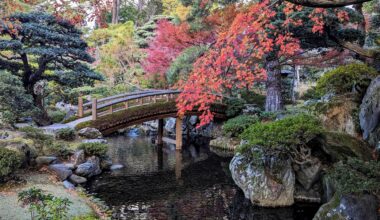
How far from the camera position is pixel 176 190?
12430 millimetres

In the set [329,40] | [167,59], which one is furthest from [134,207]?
[167,59]

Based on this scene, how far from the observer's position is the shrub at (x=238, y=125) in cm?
1991

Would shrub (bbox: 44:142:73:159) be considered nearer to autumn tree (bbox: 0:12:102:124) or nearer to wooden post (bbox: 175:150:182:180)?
wooden post (bbox: 175:150:182:180)

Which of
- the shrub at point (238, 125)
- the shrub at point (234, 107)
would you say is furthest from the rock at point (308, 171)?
the shrub at point (234, 107)

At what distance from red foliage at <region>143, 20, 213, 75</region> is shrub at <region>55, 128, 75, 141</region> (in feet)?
28.2

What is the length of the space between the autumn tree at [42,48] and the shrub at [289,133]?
32.6 feet

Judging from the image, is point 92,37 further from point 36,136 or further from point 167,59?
point 36,136

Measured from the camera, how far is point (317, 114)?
11320 mm

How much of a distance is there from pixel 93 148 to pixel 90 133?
1717mm

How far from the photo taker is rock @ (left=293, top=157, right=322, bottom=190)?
1051cm

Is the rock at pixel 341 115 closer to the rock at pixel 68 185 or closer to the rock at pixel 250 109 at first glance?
the rock at pixel 68 185

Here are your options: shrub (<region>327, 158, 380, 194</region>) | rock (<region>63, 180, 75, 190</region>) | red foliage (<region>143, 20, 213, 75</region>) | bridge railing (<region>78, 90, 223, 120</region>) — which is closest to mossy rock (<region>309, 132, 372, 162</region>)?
shrub (<region>327, 158, 380, 194</region>)

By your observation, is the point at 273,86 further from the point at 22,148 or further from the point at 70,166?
the point at 22,148

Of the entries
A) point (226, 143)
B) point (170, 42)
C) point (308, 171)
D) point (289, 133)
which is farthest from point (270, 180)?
point (170, 42)
